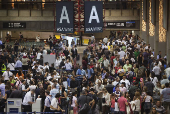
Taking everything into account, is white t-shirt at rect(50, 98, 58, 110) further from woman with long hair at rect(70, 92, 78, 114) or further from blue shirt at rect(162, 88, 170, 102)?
blue shirt at rect(162, 88, 170, 102)

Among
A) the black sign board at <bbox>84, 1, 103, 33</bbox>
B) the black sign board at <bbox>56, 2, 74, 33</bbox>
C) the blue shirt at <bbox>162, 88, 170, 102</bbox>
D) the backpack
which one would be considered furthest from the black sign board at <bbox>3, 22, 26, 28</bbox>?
the blue shirt at <bbox>162, 88, 170, 102</bbox>

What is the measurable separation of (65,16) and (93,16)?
5.54 ft

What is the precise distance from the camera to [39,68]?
2239 cm

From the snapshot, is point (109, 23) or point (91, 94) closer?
point (91, 94)

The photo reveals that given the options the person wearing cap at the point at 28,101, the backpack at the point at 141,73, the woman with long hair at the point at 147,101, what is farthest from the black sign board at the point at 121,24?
the person wearing cap at the point at 28,101

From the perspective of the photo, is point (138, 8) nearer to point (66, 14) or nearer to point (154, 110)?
point (66, 14)

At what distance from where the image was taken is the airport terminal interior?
15219mm

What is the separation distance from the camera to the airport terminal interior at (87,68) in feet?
49.9

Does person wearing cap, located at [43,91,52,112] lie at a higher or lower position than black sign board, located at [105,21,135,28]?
lower

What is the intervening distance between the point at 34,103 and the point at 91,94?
8.11 ft

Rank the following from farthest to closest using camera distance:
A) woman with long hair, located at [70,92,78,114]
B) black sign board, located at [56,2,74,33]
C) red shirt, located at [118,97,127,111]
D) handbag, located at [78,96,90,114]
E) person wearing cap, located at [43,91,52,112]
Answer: black sign board, located at [56,2,74,33], woman with long hair, located at [70,92,78,114], person wearing cap, located at [43,91,52,112], red shirt, located at [118,97,127,111], handbag, located at [78,96,90,114]

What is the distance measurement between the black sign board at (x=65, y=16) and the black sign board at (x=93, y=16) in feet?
2.95

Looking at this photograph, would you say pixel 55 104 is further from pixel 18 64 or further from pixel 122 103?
pixel 18 64

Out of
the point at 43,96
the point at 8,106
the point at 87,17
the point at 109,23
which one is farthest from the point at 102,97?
the point at 109,23
